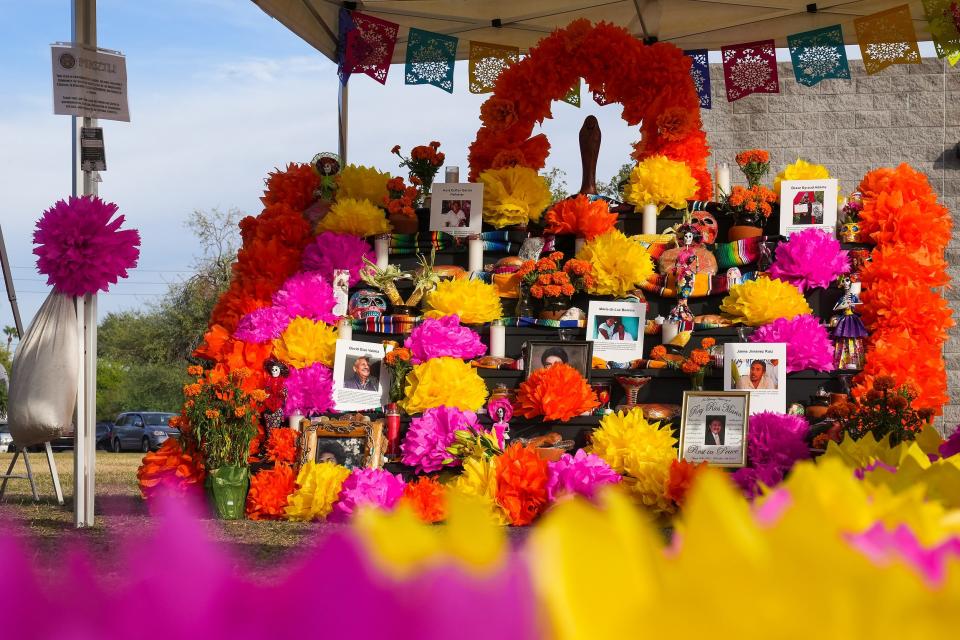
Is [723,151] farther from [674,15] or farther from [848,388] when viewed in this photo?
[848,388]

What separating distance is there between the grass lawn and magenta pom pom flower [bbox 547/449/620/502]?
1042mm

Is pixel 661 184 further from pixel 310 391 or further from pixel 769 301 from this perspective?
pixel 310 391

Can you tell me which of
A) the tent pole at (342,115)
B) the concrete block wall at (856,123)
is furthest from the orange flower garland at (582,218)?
the concrete block wall at (856,123)

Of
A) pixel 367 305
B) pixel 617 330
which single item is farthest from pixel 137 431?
pixel 617 330

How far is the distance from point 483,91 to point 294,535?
12.7ft

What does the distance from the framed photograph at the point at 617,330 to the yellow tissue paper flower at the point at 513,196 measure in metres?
0.62

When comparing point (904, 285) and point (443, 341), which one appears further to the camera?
point (443, 341)

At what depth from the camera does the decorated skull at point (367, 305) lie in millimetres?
5199

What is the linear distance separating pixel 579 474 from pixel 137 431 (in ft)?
49.6

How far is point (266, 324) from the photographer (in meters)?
5.10

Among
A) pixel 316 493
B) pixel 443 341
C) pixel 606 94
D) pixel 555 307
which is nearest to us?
pixel 316 493

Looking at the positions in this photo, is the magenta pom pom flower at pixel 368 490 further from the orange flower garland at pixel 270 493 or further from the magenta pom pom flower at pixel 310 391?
the magenta pom pom flower at pixel 310 391

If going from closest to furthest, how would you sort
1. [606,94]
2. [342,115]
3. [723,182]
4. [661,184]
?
[661,184] < [723,182] < [606,94] < [342,115]

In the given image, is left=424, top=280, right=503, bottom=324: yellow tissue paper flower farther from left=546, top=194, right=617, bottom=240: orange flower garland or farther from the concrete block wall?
the concrete block wall
